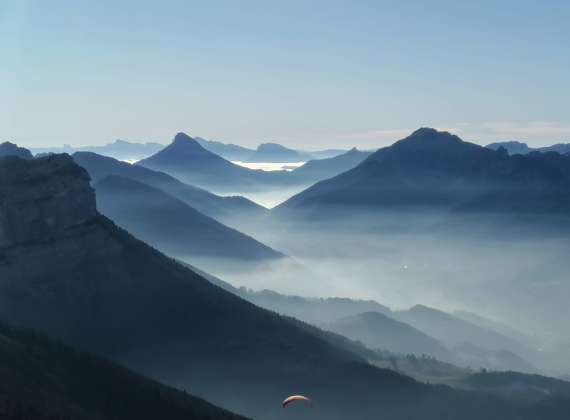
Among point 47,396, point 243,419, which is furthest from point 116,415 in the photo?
point 243,419

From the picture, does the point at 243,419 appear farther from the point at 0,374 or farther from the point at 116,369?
the point at 0,374

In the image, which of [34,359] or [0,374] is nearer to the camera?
[0,374]

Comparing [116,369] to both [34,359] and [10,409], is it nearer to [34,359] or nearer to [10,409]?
[34,359]

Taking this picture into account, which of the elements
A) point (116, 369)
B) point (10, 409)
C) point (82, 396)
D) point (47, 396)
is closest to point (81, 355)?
point (116, 369)

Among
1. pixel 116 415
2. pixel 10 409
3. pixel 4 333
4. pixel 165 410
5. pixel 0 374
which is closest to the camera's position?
pixel 10 409

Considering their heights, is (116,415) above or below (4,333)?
below

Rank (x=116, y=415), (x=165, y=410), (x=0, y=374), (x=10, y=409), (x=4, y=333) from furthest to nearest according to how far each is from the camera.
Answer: (x=4, y=333)
(x=165, y=410)
(x=116, y=415)
(x=0, y=374)
(x=10, y=409)
